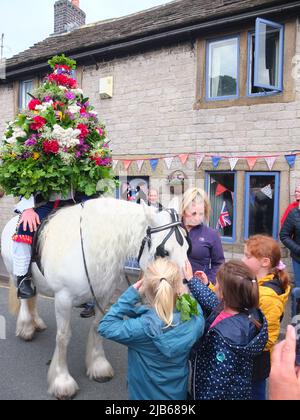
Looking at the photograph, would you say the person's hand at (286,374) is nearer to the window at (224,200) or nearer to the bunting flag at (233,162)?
the bunting flag at (233,162)

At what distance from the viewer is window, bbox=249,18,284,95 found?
6.91 metres

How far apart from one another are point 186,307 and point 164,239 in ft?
2.45

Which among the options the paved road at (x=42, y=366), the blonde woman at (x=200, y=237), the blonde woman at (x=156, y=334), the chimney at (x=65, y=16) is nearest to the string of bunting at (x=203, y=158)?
the blonde woman at (x=200, y=237)

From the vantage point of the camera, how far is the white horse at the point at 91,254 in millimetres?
2955

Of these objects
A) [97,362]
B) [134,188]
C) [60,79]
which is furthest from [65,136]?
[134,188]

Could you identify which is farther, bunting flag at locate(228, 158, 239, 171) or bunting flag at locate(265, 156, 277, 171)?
bunting flag at locate(228, 158, 239, 171)

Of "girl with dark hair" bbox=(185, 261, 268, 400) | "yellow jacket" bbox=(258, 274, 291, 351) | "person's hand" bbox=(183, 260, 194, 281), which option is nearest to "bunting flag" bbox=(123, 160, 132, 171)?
"person's hand" bbox=(183, 260, 194, 281)

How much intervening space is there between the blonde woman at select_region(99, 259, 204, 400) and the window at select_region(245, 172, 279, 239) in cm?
557

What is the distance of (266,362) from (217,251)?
1.29 meters

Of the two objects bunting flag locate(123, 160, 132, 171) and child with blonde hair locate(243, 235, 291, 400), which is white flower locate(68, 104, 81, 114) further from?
bunting flag locate(123, 160, 132, 171)

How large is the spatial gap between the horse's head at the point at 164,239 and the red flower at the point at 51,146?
49.4 inches

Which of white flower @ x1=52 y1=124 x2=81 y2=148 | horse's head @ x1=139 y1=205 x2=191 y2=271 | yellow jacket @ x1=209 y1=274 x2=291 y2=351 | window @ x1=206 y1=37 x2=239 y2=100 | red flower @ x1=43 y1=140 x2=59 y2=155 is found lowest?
yellow jacket @ x1=209 y1=274 x2=291 y2=351

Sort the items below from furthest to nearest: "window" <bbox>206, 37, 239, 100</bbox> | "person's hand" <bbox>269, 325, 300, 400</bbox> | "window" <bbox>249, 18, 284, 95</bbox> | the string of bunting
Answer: "window" <bbox>206, 37, 239, 100</bbox>
the string of bunting
"window" <bbox>249, 18, 284, 95</bbox>
"person's hand" <bbox>269, 325, 300, 400</bbox>
